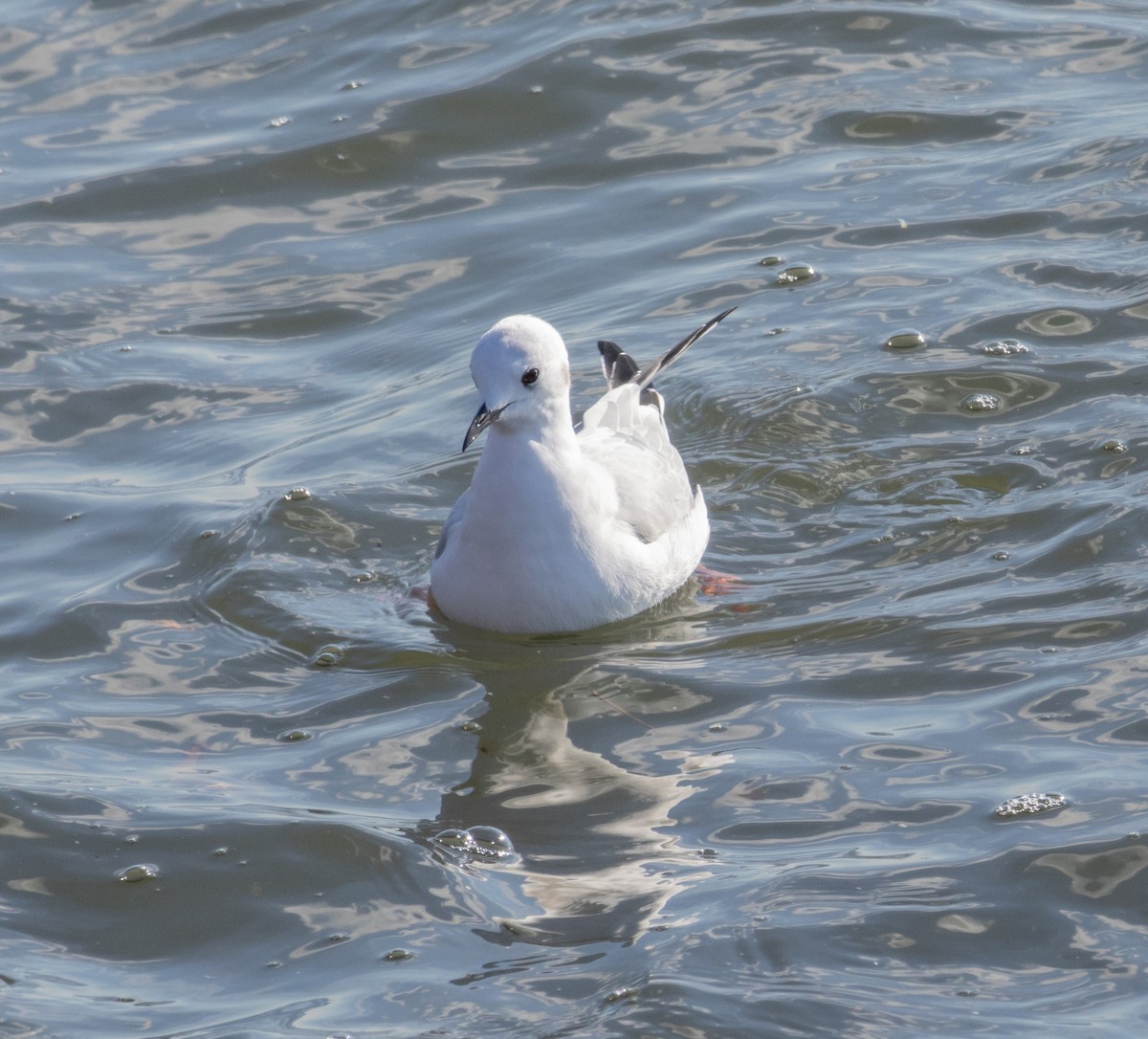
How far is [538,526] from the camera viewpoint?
711cm

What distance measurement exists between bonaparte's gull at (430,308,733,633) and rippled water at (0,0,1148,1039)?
225 mm

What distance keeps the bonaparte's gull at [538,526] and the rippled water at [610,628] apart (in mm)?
225

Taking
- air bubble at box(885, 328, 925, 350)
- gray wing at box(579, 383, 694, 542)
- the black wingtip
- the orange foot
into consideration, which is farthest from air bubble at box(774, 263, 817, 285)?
the orange foot

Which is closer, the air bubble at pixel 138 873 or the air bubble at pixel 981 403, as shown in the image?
the air bubble at pixel 138 873

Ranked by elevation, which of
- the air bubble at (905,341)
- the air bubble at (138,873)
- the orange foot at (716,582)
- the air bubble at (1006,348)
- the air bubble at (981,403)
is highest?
the air bubble at (905,341)

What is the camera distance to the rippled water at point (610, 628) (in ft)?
17.3

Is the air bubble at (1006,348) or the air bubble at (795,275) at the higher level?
the air bubble at (795,275)

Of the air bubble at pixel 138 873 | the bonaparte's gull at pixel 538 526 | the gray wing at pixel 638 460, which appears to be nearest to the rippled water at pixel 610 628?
the air bubble at pixel 138 873

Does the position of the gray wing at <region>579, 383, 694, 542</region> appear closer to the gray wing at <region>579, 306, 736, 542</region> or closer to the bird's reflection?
the gray wing at <region>579, 306, 736, 542</region>

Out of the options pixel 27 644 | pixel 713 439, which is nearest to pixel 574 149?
pixel 713 439

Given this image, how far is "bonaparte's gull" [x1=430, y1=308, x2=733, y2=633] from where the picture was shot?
6863mm

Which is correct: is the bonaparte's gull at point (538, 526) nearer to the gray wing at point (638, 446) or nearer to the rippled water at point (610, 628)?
the gray wing at point (638, 446)

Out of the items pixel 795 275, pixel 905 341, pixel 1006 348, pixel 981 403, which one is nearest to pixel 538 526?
pixel 981 403

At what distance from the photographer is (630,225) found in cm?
1128
